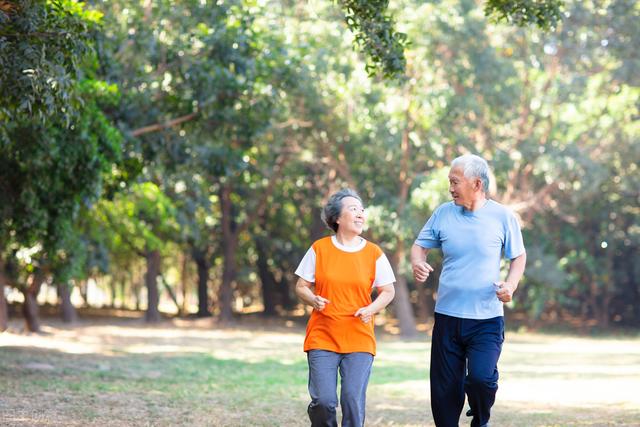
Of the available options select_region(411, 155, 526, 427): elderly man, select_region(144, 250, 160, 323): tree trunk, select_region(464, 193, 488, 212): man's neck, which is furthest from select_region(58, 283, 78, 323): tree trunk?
select_region(464, 193, 488, 212): man's neck

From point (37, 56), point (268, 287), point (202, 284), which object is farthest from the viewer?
point (268, 287)

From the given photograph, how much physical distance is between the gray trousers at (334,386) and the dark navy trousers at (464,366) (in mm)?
500

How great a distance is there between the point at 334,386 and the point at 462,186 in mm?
1501

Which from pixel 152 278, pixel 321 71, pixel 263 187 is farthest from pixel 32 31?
pixel 152 278

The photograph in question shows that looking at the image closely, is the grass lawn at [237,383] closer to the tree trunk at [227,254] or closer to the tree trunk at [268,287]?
the tree trunk at [227,254]

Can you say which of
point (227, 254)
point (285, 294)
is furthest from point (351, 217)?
point (285, 294)

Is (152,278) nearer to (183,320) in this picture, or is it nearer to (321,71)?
(183,320)

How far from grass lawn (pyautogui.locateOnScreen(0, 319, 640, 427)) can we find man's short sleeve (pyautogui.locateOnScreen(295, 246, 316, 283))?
3.22m

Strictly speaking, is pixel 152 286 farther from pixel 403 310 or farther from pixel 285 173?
pixel 403 310

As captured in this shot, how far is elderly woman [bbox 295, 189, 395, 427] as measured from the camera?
6.03 metres

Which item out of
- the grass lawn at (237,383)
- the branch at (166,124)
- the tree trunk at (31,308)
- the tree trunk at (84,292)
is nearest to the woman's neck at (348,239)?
the grass lawn at (237,383)

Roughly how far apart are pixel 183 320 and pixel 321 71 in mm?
16441

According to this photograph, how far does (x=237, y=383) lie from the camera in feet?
45.8

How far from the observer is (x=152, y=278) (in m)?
34.9
